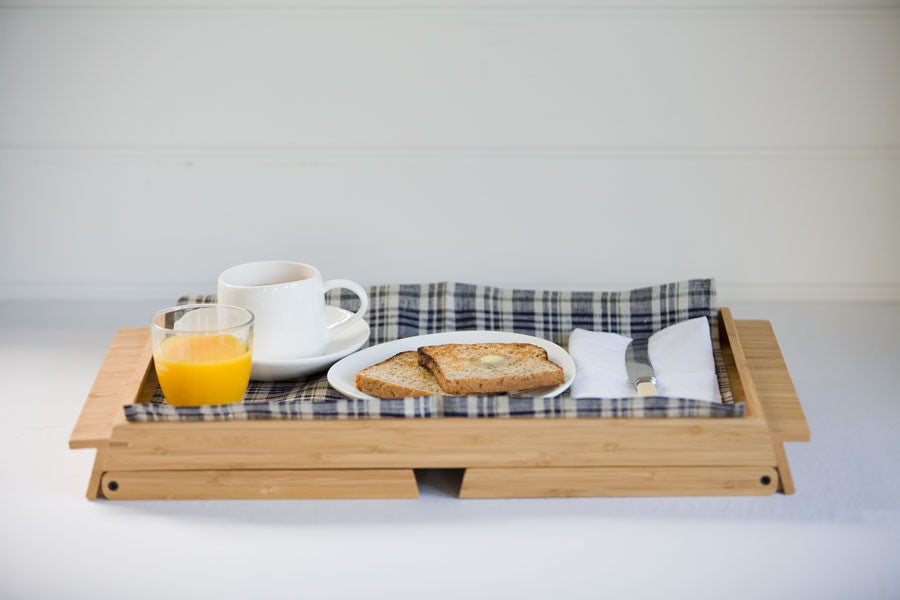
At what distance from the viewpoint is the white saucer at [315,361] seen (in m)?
1.00

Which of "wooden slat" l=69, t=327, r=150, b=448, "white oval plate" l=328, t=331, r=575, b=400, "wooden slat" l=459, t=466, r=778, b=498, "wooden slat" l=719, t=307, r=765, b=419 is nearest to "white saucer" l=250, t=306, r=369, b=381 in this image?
"white oval plate" l=328, t=331, r=575, b=400

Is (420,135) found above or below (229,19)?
below

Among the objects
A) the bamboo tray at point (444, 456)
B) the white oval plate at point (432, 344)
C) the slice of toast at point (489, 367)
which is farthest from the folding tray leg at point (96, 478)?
the slice of toast at point (489, 367)

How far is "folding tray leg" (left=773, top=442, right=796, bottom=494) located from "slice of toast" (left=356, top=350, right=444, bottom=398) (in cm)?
33

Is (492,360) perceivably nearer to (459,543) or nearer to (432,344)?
(432,344)

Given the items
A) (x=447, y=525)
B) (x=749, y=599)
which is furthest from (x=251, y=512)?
(x=749, y=599)

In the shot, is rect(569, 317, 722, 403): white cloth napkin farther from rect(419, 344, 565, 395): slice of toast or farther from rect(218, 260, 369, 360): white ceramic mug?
rect(218, 260, 369, 360): white ceramic mug

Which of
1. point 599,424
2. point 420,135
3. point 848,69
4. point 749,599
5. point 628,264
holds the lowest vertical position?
point 749,599

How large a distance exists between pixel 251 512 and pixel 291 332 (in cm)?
21

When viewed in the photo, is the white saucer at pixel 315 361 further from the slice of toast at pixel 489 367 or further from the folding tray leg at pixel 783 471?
the folding tray leg at pixel 783 471

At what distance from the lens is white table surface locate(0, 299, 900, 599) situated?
0.78m

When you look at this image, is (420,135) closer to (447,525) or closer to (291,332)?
(291,332)

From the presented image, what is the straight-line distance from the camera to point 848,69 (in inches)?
63.4

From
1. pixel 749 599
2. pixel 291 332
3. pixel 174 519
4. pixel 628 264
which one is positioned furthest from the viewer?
pixel 628 264
